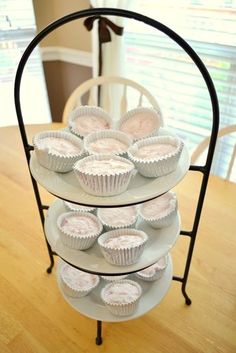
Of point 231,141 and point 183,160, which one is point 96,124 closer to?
point 183,160

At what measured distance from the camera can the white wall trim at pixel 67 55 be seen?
218 cm

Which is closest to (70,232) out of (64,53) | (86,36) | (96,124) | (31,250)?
(96,124)

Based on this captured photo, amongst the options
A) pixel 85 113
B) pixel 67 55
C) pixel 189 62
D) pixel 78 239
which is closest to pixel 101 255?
pixel 78 239

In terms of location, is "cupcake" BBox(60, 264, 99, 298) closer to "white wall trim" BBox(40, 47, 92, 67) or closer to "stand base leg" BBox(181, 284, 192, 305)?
"stand base leg" BBox(181, 284, 192, 305)

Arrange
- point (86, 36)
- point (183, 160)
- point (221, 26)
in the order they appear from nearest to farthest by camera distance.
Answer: point (183, 160)
point (221, 26)
point (86, 36)

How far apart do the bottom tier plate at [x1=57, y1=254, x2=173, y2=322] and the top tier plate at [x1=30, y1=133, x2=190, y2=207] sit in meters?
0.42

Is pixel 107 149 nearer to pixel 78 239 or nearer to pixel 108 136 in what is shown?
pixel 108 136

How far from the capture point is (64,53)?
2301 millimetres

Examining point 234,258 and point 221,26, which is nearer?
point 234,258

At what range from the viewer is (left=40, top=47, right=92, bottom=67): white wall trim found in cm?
218

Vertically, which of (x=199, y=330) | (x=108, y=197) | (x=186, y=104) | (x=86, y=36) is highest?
(x=86, y=36)

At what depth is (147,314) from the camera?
934 mm

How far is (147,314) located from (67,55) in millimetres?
2003

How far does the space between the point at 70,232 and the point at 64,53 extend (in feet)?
6.30
